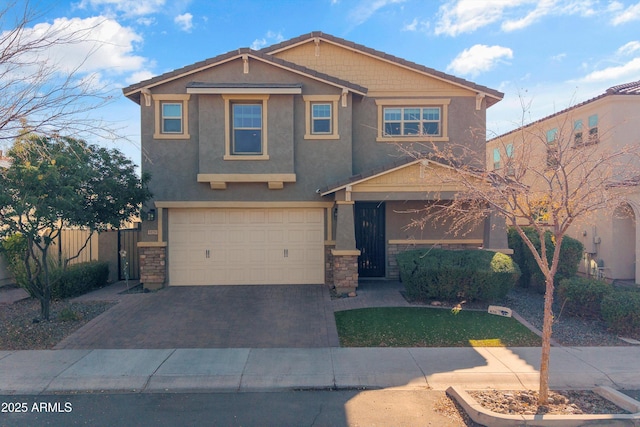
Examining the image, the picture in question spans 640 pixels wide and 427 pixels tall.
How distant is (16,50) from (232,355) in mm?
5650

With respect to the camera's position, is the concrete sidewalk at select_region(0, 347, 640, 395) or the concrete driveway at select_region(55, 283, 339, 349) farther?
the concrete driveway at select_region(55, 283, 339, 349)

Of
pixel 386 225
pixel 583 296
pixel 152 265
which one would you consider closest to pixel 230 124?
pixel 152 265

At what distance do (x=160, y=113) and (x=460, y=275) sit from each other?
952 cm

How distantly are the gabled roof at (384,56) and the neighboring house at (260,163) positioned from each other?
1.9 inches

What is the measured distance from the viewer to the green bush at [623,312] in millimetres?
8172

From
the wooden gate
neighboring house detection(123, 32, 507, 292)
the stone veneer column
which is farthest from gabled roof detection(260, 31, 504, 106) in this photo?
the wooden gate

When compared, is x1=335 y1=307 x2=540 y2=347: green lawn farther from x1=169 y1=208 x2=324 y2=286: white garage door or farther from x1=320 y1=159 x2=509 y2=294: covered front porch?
x1=169 y1=208 x2=324 y2=286: white garage door

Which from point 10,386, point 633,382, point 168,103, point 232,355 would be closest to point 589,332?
point 633,382

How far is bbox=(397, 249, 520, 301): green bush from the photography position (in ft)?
32.6

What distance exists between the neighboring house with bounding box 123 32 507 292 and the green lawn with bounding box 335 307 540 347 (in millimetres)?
2866

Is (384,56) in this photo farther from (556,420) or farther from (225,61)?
(556,420)

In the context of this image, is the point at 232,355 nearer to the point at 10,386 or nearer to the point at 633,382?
the point at 10,386

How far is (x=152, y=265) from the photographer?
40.4 feet

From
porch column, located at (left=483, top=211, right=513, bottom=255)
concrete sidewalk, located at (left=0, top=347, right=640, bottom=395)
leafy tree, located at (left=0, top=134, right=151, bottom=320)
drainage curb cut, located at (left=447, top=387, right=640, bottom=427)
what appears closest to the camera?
drainage curb cut, located at (left=447, top=387, right=640, bottom=427)
